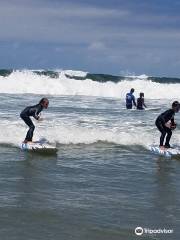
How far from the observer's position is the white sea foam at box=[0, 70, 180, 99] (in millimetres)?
45844

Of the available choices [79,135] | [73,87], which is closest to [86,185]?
[79,135]

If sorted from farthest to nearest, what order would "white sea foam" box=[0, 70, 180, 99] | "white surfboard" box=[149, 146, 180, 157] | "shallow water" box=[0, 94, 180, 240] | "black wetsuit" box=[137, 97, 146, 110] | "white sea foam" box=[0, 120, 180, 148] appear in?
1. "white sea foam" box=[0, 70, 180, 99]
2. "black wetsuit" box=[137, 97, 146, 110]
3. "white sea foam" box=[0, 120, 180, 148]
4. "white surfboard" box=[149, 146, 180, 157]
5. "shallow water" box=[0, 94, 180, 240]

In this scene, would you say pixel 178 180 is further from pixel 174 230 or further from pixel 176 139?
pixel 176 139

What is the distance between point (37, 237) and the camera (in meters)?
7.62

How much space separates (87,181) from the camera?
37.9 feet

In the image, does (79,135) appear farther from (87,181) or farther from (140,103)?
(140,103)

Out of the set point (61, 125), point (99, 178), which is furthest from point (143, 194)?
point (61, 125)

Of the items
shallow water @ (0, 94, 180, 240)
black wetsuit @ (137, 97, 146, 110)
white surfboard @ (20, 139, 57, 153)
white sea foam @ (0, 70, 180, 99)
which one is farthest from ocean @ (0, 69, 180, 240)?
white sea foam @ (0, 70, 180, 99)

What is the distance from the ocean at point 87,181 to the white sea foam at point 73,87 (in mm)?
21384

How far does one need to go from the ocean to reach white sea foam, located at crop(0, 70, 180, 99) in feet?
70.2

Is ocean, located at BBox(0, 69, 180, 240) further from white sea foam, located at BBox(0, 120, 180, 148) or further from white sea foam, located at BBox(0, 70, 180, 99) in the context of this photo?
white sea foam, located at BBox(0, 70, 180, 99)

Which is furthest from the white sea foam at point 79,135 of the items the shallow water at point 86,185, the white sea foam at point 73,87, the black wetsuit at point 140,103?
the white sea foam at point 73,87

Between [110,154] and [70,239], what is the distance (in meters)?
8.04

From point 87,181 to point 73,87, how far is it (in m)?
36.5
